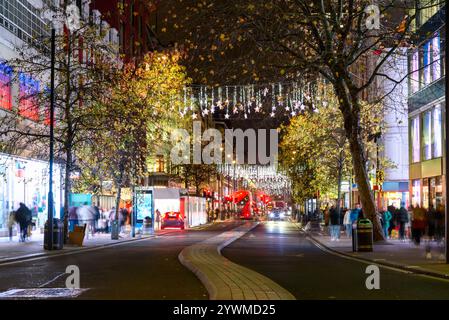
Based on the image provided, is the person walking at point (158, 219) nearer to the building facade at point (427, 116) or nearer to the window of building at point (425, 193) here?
the building facade at point (427, 116)

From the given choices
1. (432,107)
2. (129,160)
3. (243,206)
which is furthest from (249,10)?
(243,206)

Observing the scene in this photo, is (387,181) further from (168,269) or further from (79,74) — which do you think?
(168,269)

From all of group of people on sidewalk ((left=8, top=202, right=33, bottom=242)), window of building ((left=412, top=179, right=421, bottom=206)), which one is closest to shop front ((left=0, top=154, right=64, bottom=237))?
group of people on sidewalk ((left=8, top=202, right=33, bottom=242))

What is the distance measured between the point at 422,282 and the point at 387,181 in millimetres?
35345

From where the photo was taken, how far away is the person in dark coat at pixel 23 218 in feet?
116

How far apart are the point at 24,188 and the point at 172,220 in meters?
19.1

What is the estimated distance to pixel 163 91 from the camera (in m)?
45.4

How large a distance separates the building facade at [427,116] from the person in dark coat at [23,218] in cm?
1956

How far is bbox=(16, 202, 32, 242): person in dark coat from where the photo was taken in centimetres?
3534

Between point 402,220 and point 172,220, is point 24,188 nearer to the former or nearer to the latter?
point 172,220

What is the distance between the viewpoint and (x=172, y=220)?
200 feet

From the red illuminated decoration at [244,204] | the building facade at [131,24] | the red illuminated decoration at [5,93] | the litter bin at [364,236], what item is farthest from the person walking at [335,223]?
the red illuminated decoration at [244,204]
